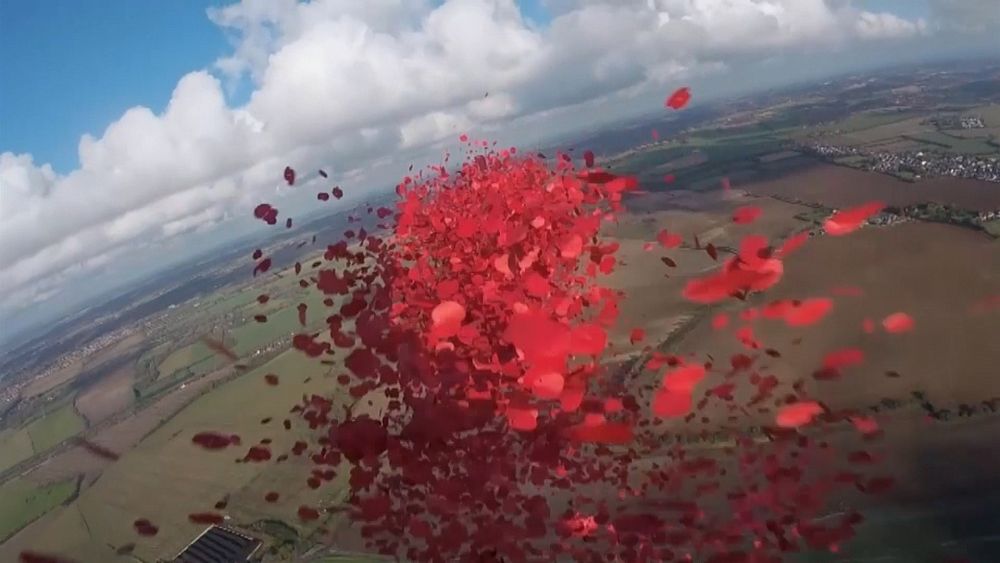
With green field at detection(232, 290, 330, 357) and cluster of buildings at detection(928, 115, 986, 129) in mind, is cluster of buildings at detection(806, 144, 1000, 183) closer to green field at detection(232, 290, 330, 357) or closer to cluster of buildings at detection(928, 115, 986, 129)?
cluster of buildings at detection(928, 115, 986, 129)

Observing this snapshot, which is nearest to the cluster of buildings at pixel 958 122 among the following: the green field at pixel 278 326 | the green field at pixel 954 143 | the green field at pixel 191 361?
the green field at pixel 954 143

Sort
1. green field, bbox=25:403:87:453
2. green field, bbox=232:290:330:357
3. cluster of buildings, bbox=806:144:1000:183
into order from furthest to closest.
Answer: green field, bbox=25:403:87:453 → green field, bbox=232:290:330:357 → cluster of buildings, bbox=806:144:1000:183

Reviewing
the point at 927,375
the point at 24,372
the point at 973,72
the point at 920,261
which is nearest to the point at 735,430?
the point at 927,375

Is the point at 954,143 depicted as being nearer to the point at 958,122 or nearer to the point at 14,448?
the point at 958,122

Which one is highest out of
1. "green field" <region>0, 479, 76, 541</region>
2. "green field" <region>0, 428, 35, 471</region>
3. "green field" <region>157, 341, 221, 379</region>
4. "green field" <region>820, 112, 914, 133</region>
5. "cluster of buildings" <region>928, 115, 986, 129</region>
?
"green field" <region>820, 112, 914, 133</region>

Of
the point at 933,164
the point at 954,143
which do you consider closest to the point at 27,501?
the point at 933,164

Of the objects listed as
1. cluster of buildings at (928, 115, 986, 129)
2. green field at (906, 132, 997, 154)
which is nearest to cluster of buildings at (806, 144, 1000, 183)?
green field at (906, 132, 997, 154)

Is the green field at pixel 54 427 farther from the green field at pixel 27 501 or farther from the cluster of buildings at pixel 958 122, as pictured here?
the cluster of buildings at pixel 958 122

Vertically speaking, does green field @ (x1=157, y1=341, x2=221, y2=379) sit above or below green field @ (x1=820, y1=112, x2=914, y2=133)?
below
